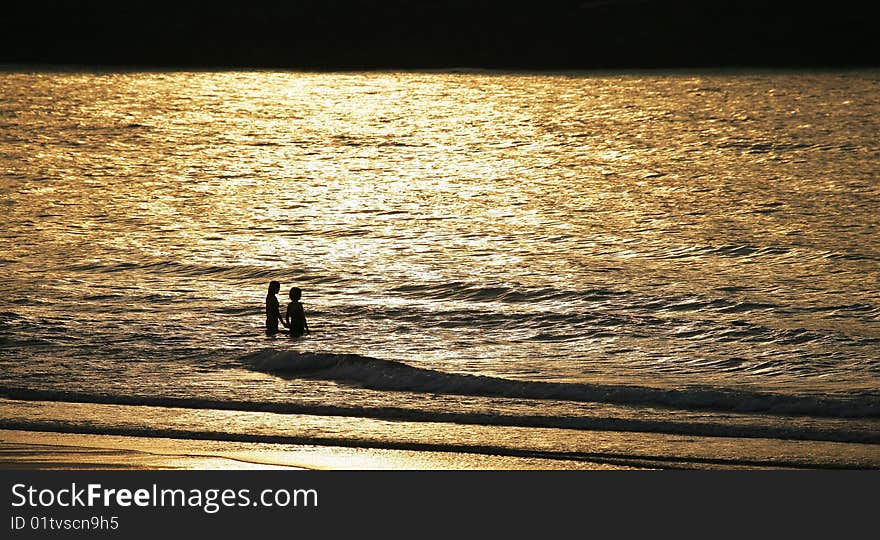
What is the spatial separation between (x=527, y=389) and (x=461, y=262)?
53.2 feet

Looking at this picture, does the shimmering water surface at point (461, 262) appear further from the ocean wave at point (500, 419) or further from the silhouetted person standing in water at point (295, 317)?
the silhouetted person standing in water at point (295, 317)

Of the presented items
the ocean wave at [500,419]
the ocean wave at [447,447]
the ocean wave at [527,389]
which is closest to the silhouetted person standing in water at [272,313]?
the ocean wave at [527,389]

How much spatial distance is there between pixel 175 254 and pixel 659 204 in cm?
1846

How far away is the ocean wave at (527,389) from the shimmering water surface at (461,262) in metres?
0.05

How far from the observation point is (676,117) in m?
70.9

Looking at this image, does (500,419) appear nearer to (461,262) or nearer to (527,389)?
(527,389)

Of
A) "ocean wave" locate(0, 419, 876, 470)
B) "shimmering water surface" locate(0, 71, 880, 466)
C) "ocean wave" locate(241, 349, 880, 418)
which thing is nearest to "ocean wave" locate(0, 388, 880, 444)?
"shimmering water surface" locate(0, 71, 880, 466)

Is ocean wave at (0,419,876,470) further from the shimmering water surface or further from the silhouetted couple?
the silhouetted couple

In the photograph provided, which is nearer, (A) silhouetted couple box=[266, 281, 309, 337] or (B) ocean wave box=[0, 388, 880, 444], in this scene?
(B) ocean wave box=[0, 388, 880, 444]

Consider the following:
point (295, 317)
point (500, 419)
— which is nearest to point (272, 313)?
point (295, 317)

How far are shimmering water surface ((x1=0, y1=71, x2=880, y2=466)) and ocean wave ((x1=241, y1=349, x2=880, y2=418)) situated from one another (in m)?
0.05

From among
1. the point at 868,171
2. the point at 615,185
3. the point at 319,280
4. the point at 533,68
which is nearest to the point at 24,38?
the point at 533,68

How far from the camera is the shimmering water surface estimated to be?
14.4 metres

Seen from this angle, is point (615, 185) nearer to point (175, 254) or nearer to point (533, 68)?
point (175, 254)
